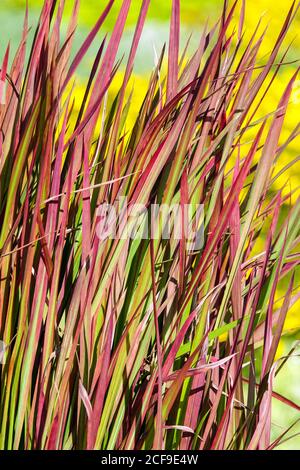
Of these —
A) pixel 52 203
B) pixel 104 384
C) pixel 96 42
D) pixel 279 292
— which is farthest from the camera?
pixel 96 42

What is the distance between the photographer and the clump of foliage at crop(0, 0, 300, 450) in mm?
793

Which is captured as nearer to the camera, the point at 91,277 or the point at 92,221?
the point at 91,277

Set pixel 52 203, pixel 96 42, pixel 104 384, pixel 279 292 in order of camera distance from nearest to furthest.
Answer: pixel 104 384 → pixel 52 203 → pixel 279 292 → pixel 96 42

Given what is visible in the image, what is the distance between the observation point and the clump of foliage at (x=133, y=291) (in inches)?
31.2

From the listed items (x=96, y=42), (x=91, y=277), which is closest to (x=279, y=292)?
(x=96, y=42)

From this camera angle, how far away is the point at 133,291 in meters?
0.87

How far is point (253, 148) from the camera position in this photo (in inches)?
35.0

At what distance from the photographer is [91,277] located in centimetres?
80

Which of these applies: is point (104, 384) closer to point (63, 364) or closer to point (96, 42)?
point (63, 364)
